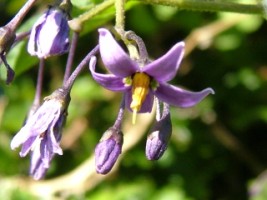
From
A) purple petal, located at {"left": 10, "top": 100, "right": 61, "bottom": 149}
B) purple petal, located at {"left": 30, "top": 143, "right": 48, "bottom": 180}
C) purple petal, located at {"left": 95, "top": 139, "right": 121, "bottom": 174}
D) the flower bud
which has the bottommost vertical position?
purple petal, located at {"left": 30, "top": 143, "right": 48, "bottom": 180}

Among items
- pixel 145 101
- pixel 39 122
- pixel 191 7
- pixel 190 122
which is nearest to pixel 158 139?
pixel 145 101

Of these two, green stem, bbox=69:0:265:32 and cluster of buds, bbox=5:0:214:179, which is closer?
cluster of buds, bbox=5:0:214:179

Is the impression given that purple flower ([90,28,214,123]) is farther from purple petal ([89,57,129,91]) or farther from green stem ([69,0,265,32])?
green stem ([69,0,265,32])

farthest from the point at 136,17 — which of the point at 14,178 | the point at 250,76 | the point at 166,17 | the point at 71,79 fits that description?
the point at 71,79

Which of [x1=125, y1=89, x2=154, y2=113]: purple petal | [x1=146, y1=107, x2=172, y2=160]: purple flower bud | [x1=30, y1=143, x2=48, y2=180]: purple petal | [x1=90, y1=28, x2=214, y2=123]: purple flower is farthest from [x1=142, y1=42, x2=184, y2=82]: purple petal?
[x1=30, y1=143, x2=48, y2=180]: purple petal

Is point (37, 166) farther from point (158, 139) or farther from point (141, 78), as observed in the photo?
point (141, 78)

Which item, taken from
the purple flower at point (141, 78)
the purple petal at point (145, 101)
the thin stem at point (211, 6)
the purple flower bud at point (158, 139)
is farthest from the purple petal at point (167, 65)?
the thin stem at point (211, 6)

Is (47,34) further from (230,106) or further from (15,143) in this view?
(230,106)

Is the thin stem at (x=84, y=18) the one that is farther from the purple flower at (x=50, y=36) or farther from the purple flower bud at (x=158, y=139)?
the purple flower bud at (x=158, y=139)
